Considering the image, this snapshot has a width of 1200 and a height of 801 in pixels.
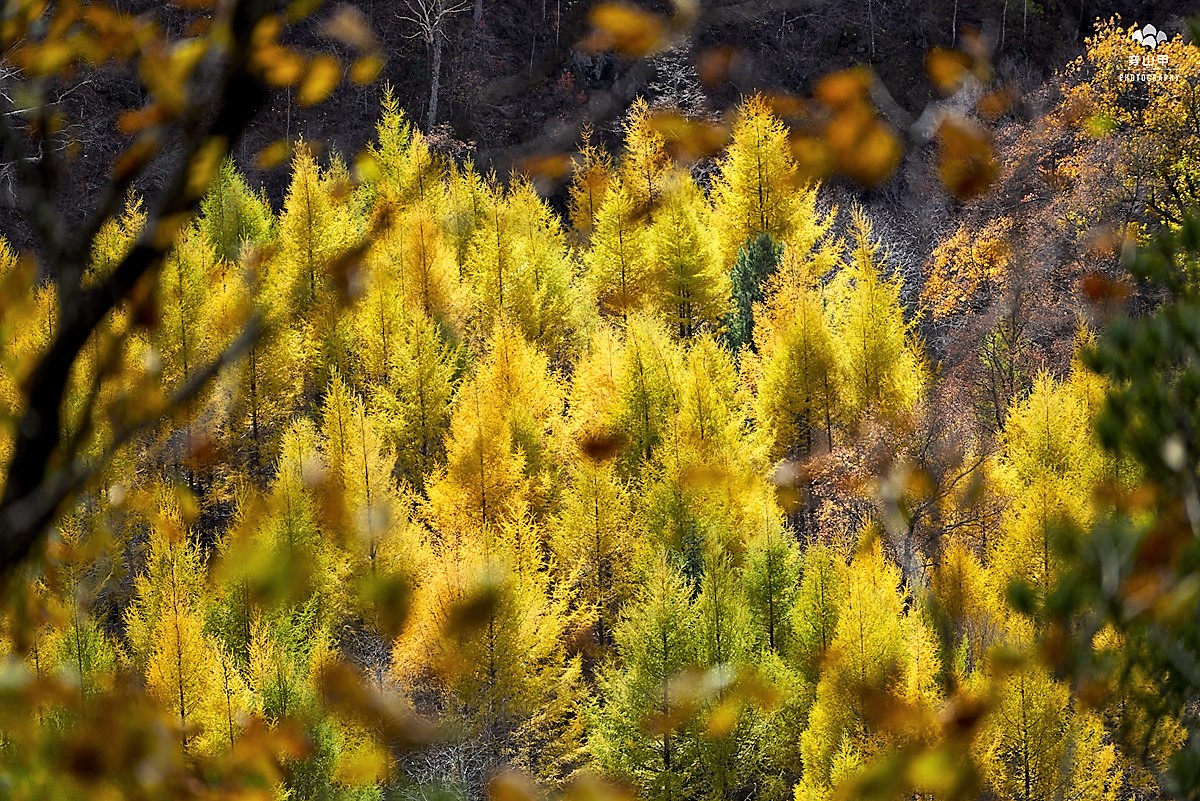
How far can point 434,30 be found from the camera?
120 feet

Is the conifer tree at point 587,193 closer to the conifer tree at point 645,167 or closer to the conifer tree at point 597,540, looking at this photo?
the conifer tree at point 645,167

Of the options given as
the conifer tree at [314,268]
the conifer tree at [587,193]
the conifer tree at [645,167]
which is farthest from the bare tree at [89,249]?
the conifer tree at [587,193]

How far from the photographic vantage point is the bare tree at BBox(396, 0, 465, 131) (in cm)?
3759

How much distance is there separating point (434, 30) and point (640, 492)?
2180 cm

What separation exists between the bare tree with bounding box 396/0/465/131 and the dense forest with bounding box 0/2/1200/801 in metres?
12.1

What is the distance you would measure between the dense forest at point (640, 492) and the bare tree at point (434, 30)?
1213 cm

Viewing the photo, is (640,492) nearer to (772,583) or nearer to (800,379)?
(772,583)

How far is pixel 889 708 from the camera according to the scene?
596 inches

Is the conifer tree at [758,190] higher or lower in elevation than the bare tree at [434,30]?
higher

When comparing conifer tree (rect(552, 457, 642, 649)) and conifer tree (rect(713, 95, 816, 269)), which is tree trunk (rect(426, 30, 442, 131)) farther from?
conifer tree (rect(552, 457, 642, 649))

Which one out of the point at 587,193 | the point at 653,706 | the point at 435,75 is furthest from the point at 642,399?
the point at 435,75

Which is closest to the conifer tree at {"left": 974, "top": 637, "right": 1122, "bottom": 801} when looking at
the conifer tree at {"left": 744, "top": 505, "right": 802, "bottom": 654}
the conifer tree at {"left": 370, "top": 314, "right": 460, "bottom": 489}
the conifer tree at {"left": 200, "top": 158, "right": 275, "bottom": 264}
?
the conifer tree at {"left": 744, "top": 505, "right": 802, "bottom": 654}

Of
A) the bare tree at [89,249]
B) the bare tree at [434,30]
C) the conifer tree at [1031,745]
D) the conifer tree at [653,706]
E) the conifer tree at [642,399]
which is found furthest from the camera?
the bare tree at [434,30]

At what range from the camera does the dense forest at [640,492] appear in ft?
51.1
